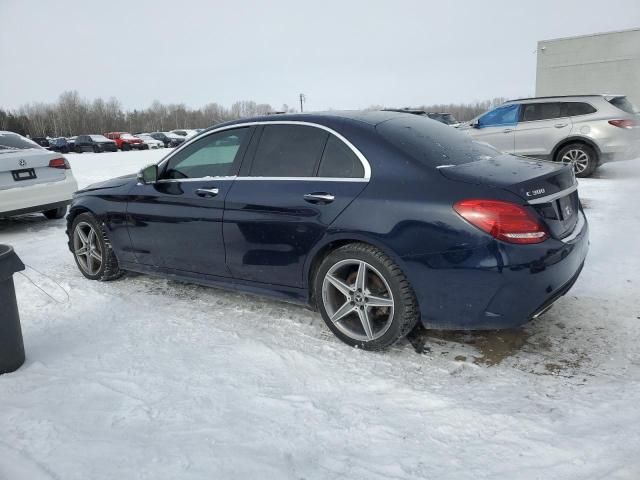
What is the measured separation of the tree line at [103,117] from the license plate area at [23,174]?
66.7 meters

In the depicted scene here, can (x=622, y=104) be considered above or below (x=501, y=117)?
above

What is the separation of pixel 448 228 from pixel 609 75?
32.4 meters

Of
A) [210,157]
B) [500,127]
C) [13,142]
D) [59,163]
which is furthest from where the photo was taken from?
[500,127]

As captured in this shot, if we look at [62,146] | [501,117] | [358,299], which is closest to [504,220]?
Answer: [358,299]

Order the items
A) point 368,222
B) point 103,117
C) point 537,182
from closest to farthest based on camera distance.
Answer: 1. point 537,182
2. point 368,222
3. point 103,117

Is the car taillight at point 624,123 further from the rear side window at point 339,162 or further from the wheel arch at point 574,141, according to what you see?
the rear side window at point 339,162

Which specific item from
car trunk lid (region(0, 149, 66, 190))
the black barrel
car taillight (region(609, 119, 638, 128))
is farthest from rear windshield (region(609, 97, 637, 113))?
the black barrel

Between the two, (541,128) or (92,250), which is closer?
(92,250)

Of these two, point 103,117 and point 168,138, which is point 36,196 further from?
point 103,117

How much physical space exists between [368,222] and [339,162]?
54 centimetres

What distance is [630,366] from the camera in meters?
3.08

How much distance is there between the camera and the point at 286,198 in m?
3.59

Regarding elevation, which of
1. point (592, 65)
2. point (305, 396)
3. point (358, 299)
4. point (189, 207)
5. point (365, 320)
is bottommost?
point (305, 396)

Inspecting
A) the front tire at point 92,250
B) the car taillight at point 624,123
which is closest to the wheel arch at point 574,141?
the car taillight at point 624,123
